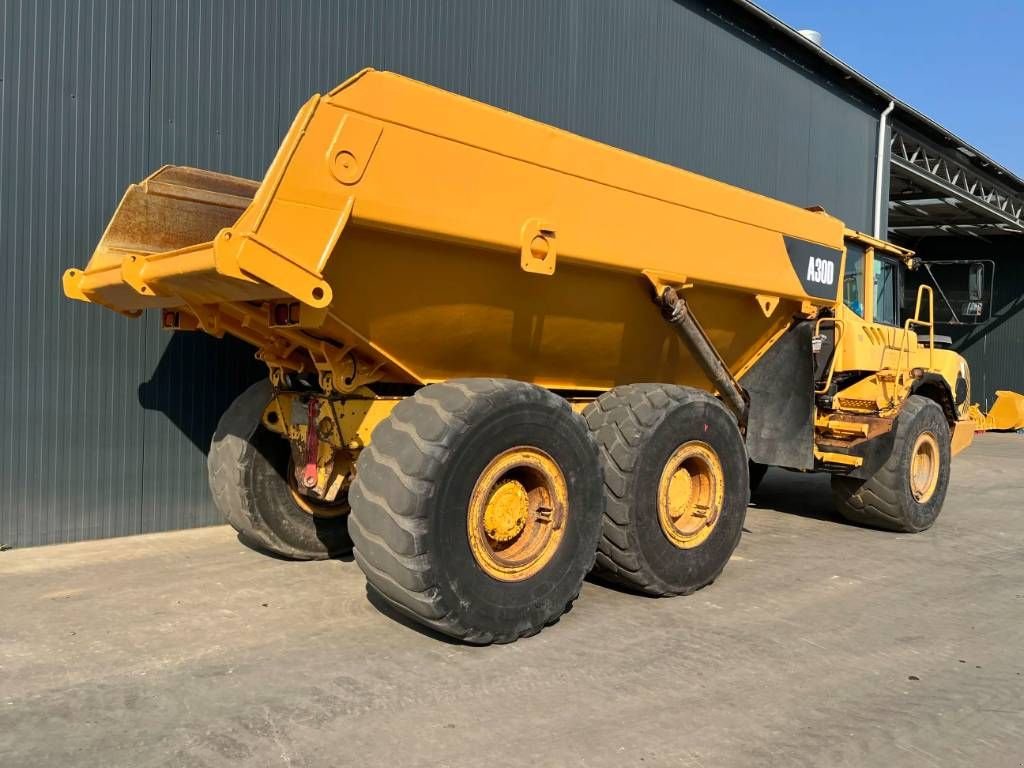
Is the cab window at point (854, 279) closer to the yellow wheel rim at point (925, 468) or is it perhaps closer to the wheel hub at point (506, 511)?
the yellow wheel rim at point (925, 468)

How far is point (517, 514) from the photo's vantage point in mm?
4578

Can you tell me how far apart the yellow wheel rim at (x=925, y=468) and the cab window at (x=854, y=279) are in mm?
1372

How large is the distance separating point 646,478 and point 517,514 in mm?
932

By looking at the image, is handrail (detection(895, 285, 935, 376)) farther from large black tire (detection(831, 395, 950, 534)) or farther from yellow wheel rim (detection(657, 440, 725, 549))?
yellow wheel rim (detection(657, 440, 725, 549))

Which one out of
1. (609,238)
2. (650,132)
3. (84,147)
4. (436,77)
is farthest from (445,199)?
(650,132)

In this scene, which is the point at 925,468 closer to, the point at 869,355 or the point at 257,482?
the point at 869,355

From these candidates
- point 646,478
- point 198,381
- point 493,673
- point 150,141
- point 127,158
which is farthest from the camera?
point 198,381

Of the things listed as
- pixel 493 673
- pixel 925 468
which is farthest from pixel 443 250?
pixel 925 468

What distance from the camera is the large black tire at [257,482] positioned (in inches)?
216

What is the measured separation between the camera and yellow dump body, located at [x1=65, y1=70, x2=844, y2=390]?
3.85 m

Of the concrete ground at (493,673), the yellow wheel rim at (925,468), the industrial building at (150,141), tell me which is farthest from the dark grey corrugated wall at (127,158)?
the yellow wheel rim at (925,468)

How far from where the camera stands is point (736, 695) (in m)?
3.85

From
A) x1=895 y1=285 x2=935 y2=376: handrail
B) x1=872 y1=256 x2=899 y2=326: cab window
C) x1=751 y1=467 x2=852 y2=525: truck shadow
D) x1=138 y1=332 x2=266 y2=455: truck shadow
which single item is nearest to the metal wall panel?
x1=751 y1=467 x2=852 y2=525: truck shadow

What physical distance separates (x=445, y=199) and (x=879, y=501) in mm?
5322
